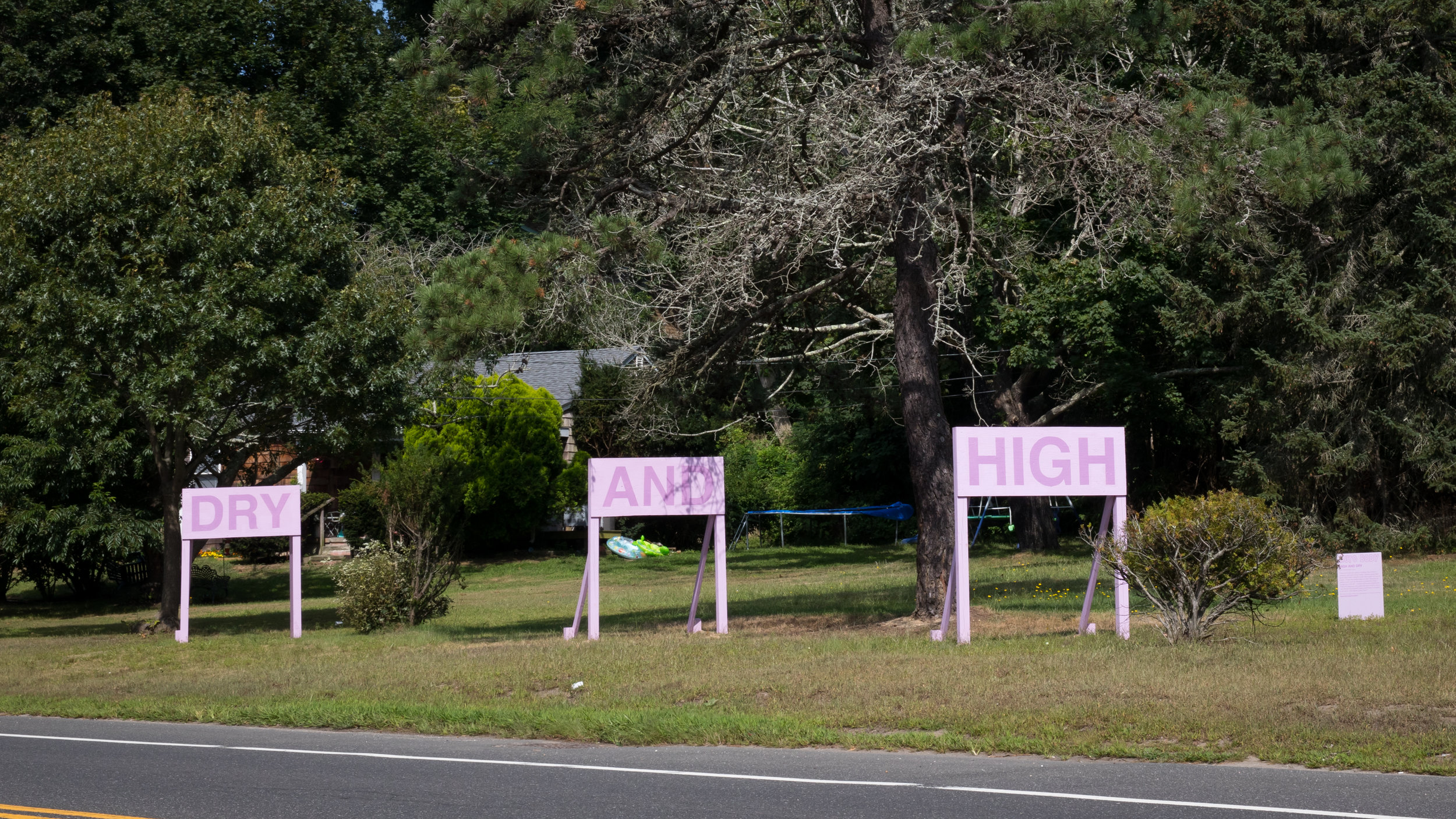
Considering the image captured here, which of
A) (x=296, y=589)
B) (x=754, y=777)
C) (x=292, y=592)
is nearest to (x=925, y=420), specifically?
(x=754, y=777)

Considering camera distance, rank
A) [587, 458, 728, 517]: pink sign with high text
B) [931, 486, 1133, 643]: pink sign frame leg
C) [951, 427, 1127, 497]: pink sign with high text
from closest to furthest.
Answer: [931, 486, 1133, 643]: pink sign frame leg → [951, 427, 1127, 497]: pink sign with high text → [587, 458, 728, 517]: pink sign with high text

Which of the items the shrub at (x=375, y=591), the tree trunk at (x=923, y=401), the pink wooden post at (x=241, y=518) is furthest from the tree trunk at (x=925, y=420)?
the pink wooden post at (x=241, y=518)

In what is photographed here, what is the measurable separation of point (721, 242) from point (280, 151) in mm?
9735

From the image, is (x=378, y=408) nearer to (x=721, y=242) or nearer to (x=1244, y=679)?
(x=721, y=242)

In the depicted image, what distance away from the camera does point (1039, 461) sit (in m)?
13.7

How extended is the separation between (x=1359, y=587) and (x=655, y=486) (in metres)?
8.05

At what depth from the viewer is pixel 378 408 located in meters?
21.6

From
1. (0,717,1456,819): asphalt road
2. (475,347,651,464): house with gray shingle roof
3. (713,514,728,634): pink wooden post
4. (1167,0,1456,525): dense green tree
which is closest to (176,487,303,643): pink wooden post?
(713,514,728,634): pink wooden post

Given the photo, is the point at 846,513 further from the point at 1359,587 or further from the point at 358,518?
the point at 1359,587

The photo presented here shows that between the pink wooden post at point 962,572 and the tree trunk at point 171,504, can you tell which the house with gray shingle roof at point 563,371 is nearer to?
the tree trunk at point 171,504

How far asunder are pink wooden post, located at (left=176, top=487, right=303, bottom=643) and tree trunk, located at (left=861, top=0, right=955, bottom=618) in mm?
9117

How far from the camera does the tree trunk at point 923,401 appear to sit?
15711 mm

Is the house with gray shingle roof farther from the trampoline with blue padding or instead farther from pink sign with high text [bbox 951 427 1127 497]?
pink sign with high text [bbox 951 427 1127 497]

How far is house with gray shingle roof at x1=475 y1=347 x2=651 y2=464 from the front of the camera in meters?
37.5
